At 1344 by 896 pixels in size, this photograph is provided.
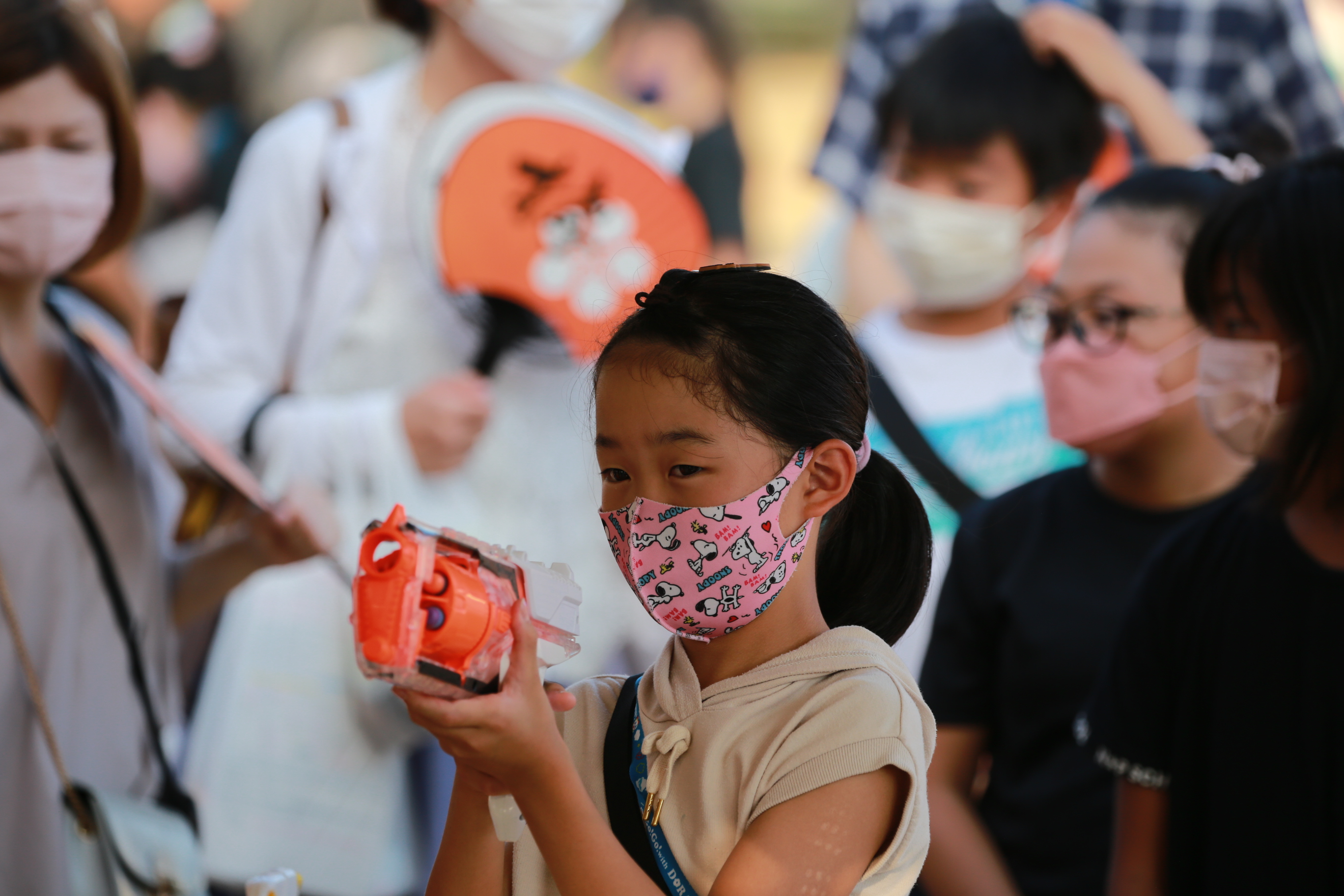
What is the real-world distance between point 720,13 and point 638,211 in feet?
2.11

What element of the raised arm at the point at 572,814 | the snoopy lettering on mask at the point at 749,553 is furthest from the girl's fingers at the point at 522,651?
the snoopy lettering on mask at the point at 749,553

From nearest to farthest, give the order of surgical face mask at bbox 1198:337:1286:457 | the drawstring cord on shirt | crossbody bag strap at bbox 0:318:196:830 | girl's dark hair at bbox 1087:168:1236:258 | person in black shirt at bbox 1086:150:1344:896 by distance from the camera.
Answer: the drawstring cord on shirt, person in black shirt at bbox 1086:150:1344:896, surgical face mask at bbox 1198:337:1286:457, crossbody bag strap at bbox 0:318:196:830, girl's dark hair at bbox 1087:168:1236:258

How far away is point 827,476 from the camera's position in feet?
4.54

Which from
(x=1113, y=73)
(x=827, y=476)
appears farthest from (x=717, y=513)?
(x=1113, y=73)

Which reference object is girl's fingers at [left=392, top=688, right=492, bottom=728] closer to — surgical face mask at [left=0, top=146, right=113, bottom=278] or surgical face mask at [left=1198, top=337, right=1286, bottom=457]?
surgical face mask at [left=1198, top=337, right=1286, bottom=457]

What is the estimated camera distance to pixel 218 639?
3.30 m

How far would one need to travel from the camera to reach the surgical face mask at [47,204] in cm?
230

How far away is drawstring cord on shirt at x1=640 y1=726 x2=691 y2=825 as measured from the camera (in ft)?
4.24

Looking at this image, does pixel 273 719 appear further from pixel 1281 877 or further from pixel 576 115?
pixel 1281 877

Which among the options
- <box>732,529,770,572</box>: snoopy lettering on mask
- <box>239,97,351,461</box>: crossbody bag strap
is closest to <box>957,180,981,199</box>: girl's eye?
<box>239,97,351,461</box>: crossbody bag strap

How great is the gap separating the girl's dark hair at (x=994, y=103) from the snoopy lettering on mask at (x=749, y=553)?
2523mm

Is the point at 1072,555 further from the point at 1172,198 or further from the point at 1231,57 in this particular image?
the point at 1231,57

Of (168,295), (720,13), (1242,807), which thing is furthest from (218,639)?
(1242,807)

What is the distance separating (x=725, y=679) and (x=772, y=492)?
0.21 metres
